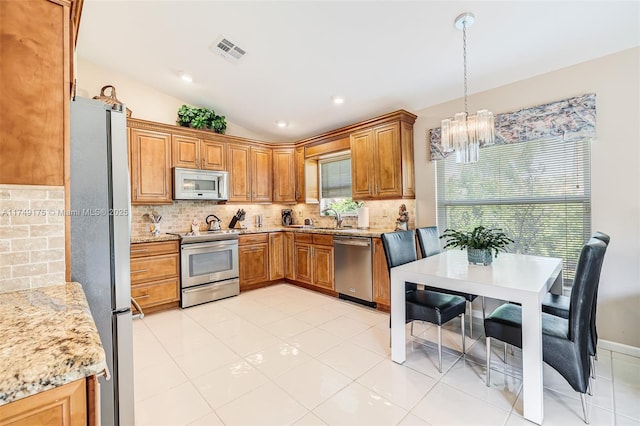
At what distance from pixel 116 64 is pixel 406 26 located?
11.6ft

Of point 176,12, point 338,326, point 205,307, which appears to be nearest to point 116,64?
point 176,12

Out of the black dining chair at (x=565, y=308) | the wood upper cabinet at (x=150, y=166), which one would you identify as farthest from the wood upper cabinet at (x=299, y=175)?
the black dining chair at (x=565, y=308)

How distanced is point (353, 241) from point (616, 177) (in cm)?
250

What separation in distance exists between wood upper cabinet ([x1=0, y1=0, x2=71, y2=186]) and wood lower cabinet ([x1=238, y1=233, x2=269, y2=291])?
302 centimetres

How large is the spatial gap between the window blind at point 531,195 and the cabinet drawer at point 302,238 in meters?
1.97

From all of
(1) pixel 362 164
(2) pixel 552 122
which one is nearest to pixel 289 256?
(1) pixel 362 164

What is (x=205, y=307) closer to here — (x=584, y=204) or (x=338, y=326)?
(x=338, y=326)

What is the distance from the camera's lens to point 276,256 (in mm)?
4594

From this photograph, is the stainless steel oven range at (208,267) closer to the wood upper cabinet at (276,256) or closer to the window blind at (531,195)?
the wood upper cabinet at (276,256)

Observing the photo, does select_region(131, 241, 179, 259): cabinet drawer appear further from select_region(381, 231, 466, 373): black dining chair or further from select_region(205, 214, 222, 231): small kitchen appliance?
select_region(381, 231, 466, 373): black dining chair

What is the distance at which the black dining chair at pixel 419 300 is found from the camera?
7.14 ft

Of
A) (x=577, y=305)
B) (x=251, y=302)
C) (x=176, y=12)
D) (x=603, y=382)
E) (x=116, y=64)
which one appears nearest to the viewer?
(x=577, y=305)

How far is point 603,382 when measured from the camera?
1972 millimetres

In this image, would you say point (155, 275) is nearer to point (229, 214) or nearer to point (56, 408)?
point (229, 214)
